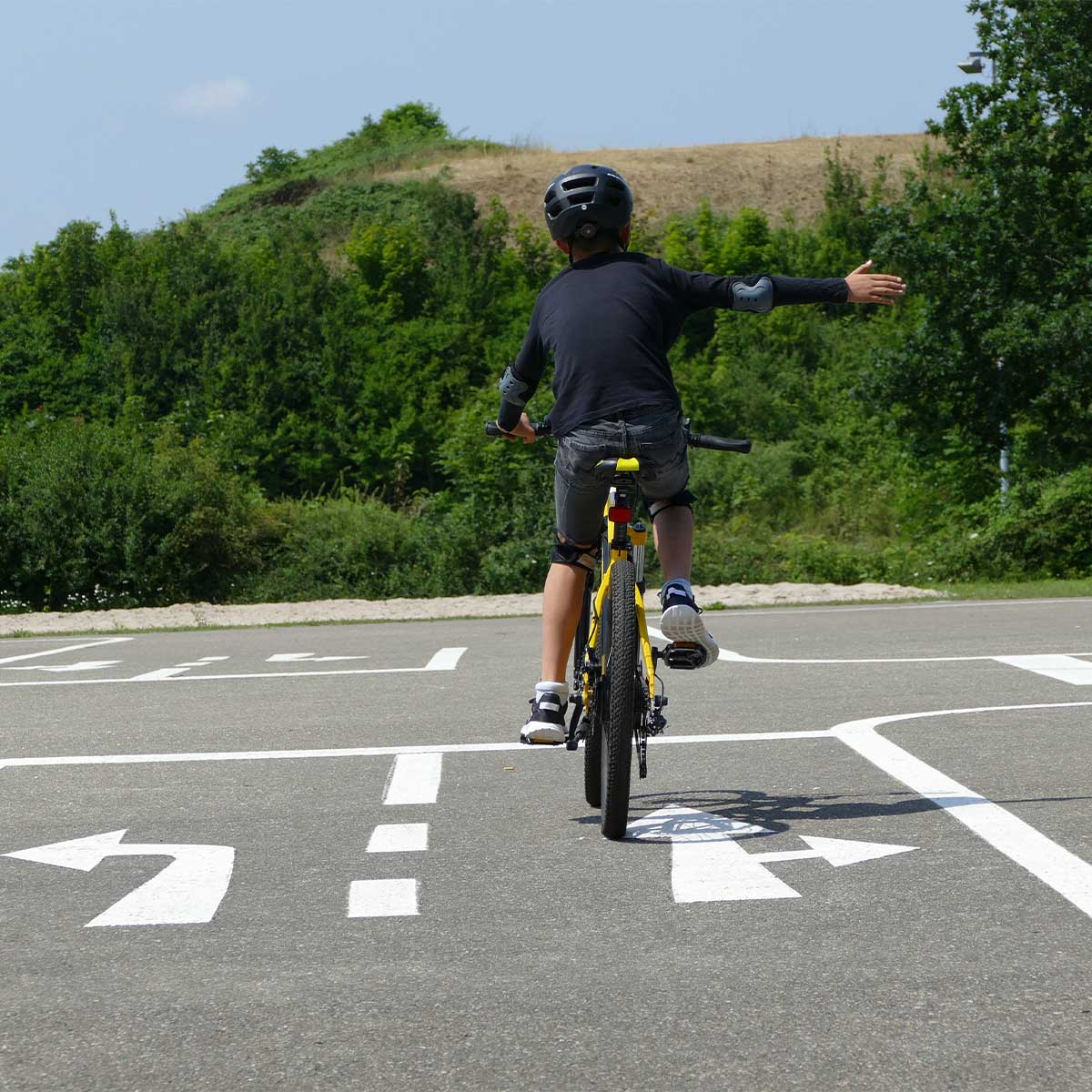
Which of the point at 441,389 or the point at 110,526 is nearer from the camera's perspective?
the point at 110,526

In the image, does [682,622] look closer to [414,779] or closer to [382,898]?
[382,898]

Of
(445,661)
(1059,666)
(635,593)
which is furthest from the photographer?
(445,661)

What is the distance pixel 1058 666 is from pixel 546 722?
6041 millimetres

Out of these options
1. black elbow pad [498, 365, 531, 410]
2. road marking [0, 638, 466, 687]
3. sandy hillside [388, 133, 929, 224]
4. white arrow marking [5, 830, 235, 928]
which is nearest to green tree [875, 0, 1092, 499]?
road marking [0, 638, 466, 687]

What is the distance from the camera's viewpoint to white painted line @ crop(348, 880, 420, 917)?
179 inches

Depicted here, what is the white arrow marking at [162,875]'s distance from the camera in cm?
459

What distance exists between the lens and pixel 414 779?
22.7 feet

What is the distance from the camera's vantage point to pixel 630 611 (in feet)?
17.6

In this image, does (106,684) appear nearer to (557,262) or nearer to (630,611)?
(630,611)

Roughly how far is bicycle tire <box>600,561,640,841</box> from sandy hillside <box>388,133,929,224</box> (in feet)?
214

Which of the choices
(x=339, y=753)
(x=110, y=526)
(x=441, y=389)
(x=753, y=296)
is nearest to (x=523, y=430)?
(x=753, y=296)

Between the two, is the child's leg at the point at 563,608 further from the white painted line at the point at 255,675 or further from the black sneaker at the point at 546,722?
the white painted line at the point at 255,675

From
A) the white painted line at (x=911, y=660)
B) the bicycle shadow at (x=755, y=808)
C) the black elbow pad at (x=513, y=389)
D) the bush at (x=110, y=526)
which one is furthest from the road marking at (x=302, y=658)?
the bush at (x=110, y=526)

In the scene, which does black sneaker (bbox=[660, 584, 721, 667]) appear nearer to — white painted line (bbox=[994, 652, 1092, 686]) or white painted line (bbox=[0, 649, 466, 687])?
white painted line (bbox=[994, 652, 1092, 686])
